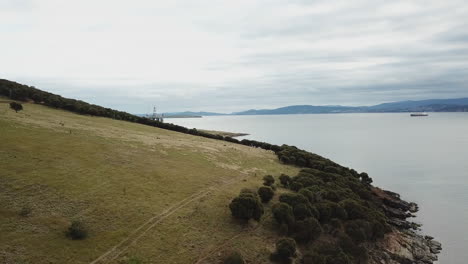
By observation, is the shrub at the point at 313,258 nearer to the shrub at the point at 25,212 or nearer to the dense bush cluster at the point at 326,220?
the dense bush cluster at the point at 326,220

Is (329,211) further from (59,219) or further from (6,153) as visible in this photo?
(6,153)

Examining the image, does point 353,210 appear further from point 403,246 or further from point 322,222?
point 403,246

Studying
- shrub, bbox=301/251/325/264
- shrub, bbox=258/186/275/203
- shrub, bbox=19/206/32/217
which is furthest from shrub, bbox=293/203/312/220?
shrub, bbox=19/206/32/217

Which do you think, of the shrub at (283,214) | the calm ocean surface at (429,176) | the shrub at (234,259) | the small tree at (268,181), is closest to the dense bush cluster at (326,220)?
the shrub at (283,214)

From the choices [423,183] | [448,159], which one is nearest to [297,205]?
[423,183]

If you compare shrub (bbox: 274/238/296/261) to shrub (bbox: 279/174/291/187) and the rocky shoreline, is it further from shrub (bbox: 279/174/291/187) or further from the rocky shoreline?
shrub (bbox: 279/174/291/187)

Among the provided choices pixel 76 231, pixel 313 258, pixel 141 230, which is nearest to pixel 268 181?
pixel 313 258
